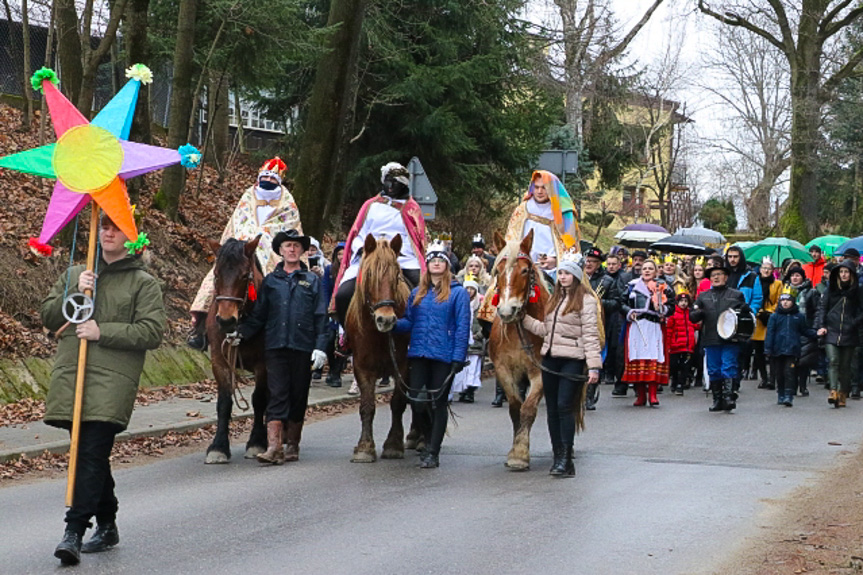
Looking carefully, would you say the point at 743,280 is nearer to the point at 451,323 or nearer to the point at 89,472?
the point at 451,323

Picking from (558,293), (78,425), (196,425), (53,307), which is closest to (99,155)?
(53,307)

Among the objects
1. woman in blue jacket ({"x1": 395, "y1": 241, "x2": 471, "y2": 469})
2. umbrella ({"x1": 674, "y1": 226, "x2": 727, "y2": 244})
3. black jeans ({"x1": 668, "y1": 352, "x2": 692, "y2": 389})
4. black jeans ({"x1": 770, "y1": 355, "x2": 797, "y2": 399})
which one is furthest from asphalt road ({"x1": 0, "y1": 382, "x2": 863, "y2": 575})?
umbrella ({"x1": 674, "y1": 226, "x2": 727, "y2": 244})

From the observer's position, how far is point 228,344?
11383 millimetres

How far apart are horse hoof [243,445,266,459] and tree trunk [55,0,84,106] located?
10.3 m

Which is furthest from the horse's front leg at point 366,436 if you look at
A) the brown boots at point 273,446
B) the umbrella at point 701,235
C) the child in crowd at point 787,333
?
the umbrella at point 701,235

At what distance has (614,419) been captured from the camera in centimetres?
1560

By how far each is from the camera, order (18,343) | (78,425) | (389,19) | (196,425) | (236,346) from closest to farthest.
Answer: (78,425), (236,346), (196,425), (18,343), (389,19)

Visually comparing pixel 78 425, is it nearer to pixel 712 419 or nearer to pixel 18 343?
pixel 18 343

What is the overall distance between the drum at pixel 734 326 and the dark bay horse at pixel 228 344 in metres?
7.11

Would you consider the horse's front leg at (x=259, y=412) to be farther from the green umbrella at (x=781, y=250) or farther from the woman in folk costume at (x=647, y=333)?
the green umbrella at (x=781, y=250)

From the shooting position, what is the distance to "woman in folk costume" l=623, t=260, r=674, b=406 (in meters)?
17.4

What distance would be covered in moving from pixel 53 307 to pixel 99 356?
1.31 feet

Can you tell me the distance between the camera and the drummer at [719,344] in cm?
1645

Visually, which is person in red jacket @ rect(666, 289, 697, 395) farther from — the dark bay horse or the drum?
the dark bay horse
